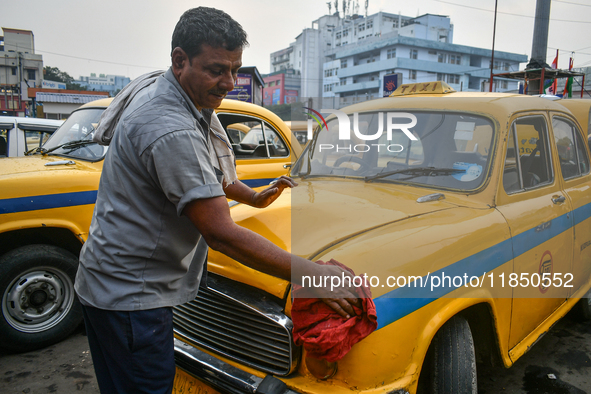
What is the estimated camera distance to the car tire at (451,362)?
1.92 metres

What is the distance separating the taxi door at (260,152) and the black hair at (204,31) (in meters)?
3.30

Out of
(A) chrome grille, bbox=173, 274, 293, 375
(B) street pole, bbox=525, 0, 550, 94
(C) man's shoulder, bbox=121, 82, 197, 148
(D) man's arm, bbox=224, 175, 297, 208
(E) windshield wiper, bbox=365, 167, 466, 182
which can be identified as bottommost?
(A) chrome grille, bbox=173, 274, 293, 375

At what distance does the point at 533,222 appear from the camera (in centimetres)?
253

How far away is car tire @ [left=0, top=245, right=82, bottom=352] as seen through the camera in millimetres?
3389

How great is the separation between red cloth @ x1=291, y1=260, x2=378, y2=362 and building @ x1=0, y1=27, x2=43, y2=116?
55917mm

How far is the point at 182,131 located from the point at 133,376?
889mm

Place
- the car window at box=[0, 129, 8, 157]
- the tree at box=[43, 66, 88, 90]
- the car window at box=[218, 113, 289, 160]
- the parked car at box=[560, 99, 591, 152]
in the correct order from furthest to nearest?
1. the tree at box=[43, 66, 88, 90]
2. the car window at box=[0, 129, 8, 157]
3. the car window at box=[218, 113, 289, 160]
4. the parked car at box=[560, 99, 591, 152]

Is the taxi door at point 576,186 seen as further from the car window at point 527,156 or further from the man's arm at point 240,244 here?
the man's arm at point 240,244

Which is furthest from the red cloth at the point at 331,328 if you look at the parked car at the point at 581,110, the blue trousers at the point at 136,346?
the parked car at the point at 581,110

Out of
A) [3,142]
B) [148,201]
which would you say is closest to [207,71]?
[148,201]

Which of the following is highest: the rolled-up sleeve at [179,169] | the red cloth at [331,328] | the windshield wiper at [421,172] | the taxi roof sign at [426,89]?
the taxi roof sign at [426,89]

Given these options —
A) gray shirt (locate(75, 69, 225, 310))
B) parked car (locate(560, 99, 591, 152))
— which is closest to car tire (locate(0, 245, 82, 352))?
gray shirt (locate(75, 69, 225, 310))

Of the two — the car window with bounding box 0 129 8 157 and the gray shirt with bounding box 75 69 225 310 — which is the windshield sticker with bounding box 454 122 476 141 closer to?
the gray shirt with bounding box 75 69 225 310

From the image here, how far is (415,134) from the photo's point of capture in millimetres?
2826
